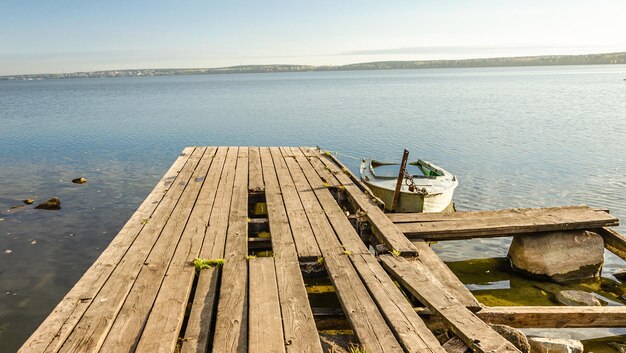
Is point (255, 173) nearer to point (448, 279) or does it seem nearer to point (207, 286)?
point (207, 286)

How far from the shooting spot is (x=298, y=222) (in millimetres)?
7875

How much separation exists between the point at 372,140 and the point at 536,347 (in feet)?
88.5

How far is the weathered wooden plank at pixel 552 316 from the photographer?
595 cm

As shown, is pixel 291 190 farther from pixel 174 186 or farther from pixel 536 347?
pixel 536 347

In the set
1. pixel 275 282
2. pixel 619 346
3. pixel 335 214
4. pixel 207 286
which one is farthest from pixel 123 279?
pixel 619 346

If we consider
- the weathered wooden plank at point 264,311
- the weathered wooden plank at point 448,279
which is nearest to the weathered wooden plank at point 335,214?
the weathered wooden plank at point 448,279

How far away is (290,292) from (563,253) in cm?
743

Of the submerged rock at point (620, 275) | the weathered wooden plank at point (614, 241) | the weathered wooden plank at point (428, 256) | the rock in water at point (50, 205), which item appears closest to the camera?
the weathered wooden plank at point (428, 256)

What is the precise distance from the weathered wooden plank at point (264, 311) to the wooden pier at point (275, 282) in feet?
0.05

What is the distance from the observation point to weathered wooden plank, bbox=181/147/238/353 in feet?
14.5

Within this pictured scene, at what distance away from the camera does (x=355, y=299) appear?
5.13 meters

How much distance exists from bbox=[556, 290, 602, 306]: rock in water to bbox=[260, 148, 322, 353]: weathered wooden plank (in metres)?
6.12

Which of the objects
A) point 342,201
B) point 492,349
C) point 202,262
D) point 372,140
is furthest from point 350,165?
point 492,349

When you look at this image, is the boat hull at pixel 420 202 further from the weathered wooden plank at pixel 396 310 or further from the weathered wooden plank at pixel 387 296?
the weathered wooden plank at pixel 396 310
